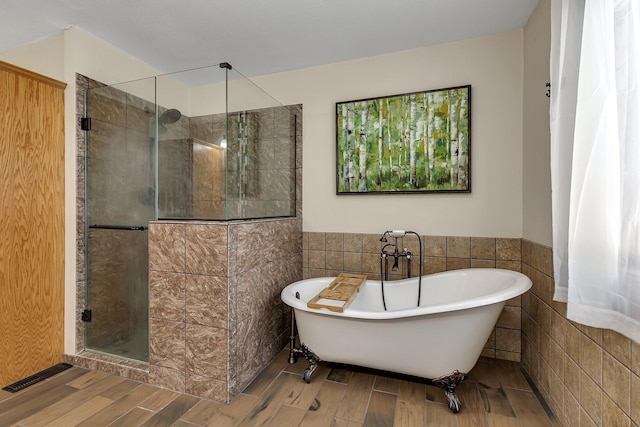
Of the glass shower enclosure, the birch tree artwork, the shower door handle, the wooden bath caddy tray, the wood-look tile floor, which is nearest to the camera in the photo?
the wood-look tile floor

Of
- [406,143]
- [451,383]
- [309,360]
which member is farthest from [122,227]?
[451,383]

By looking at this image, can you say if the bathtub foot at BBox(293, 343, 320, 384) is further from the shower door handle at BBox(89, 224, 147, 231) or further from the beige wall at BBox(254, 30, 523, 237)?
the shower door handle at BBox(89, 224, 147, 231)

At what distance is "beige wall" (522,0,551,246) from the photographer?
69.2 inches

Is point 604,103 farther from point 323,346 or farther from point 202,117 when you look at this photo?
point 202,117

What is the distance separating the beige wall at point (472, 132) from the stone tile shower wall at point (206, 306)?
2.86 ft

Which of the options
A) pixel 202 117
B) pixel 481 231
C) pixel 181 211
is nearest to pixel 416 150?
pixel 481 231

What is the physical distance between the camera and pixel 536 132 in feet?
6.27

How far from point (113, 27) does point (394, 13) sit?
197 centimetres

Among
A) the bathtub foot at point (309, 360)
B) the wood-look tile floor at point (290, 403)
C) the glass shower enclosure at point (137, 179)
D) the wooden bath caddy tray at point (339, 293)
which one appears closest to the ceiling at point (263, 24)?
the glass shower enclosure at point (137, 179)

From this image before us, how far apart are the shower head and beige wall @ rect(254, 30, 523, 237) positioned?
1.07m

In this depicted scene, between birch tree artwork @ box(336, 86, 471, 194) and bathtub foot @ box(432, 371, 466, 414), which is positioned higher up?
birch tree artwork @ box(336, 86, 471, 194)

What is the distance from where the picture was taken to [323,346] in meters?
1.87

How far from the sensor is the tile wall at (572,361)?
1060 mm

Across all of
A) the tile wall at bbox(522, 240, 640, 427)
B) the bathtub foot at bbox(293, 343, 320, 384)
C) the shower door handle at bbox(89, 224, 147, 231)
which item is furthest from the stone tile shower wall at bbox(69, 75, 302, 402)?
the tile wall at bbox(522, 240, 640, 427)
